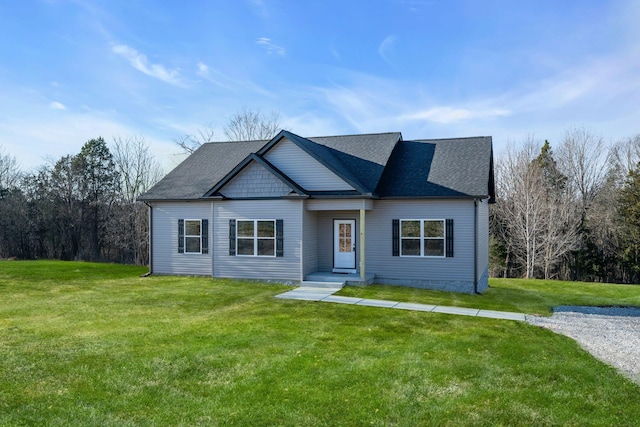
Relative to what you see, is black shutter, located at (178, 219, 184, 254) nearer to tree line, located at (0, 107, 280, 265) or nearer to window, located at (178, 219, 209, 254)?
window, located at (178, 219, 209, 254)

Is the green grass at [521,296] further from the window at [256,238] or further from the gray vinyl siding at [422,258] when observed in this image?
the window at [256,238]

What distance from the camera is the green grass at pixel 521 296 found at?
41.5 ft

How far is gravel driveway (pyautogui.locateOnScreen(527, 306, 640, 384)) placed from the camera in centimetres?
747

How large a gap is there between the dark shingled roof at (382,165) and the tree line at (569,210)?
10.7m

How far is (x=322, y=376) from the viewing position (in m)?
6.28

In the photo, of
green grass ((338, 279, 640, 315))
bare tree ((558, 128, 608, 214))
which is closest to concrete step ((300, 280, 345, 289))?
green grass ((338, 279, 640, 315))

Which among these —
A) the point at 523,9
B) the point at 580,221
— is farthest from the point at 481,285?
the point at 580,221

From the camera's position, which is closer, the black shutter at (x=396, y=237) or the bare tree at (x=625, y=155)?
the black shutter at (x=396, y=237)

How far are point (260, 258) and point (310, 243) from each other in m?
1.95

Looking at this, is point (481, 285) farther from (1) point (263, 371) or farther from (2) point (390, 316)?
(1) point (263, 371)

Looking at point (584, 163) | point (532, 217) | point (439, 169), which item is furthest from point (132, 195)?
point (584, 163)

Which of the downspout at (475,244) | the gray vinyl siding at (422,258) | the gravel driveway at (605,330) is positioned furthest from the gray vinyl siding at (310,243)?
the gravel driveway at (605,330)

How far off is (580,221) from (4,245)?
142ft

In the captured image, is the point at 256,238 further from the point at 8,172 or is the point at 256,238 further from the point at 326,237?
the point at 8,172
